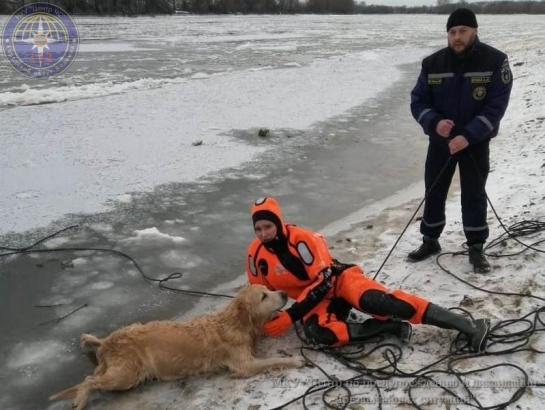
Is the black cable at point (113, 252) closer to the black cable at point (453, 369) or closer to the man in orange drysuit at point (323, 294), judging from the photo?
the man in orange drysuit at point (323, 294)

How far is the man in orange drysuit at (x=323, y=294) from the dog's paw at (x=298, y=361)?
191 millimetres

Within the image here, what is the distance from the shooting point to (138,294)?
454 centimetres

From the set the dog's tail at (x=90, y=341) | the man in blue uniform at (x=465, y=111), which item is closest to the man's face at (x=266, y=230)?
the dog's tail at (x=90, y=341)

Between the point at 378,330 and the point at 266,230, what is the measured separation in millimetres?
1029

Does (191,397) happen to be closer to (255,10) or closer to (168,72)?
(168,72)

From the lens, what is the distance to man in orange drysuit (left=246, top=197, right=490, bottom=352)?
136 inches

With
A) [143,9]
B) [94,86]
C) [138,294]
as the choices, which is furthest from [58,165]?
[143,9]

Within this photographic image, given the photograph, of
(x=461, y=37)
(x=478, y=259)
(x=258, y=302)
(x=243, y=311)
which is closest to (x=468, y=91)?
(x=461, y=37)

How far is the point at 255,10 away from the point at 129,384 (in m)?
82.7

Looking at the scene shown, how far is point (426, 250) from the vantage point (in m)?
4.75

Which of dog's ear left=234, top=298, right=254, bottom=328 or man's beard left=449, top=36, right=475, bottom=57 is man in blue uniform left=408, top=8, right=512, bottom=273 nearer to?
man's beard left=449, top=36, right=475, bottom=57

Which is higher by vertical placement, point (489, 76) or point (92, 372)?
point (489, 76)

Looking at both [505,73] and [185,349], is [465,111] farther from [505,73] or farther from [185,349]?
[185,349]

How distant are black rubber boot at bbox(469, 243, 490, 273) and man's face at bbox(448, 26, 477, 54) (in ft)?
5.17
